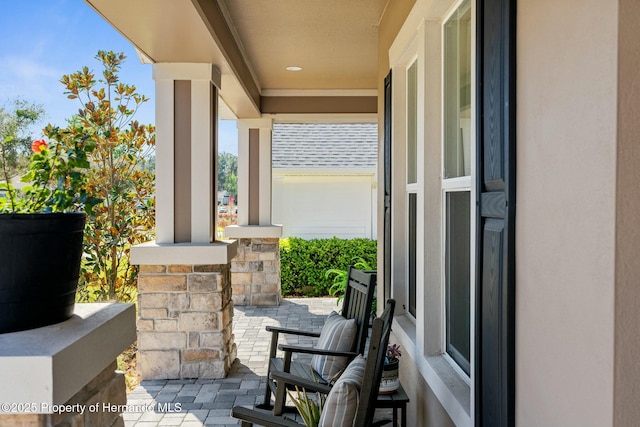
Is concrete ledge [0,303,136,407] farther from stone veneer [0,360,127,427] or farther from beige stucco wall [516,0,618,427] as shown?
beige stucco wall [516,0,618,427]

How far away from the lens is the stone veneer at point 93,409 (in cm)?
122

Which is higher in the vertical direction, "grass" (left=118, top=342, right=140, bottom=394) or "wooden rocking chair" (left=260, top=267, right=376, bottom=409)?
"wooden rocking chair" (left=260, top=267, right=376, bottom=409)

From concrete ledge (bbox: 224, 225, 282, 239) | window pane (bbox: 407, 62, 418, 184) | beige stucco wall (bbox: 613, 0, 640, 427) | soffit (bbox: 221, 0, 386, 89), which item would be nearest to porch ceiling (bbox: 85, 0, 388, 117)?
soffit (bbox: 221, 0, 386, 89)

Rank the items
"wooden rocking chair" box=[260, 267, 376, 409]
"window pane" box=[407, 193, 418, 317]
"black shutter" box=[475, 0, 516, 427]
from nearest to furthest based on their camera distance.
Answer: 1. "black shutter" box=[475, 0, 516, 427]
2. "wooden rocking chair" box=[260, 267, 376, 409]
3. "window pane" box=[407, 193, 418, 317]

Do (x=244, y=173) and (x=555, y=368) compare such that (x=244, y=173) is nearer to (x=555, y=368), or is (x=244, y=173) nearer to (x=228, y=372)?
(x=228, y=372)

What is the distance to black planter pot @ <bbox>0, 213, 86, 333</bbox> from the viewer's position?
1.34 meters

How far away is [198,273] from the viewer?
4.48 meters

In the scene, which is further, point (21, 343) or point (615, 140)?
point (21, 343)

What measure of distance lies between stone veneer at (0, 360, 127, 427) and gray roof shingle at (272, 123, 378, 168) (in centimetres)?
1060

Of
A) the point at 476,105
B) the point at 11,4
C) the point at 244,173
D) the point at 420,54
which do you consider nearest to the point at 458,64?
the point at 420,54

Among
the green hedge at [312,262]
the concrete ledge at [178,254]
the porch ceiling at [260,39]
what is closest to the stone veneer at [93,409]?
the porch ceiling at [260,39]

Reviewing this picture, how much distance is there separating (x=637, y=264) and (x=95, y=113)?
18.8ft

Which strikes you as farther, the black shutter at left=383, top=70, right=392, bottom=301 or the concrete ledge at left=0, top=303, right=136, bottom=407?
the black shutter at left=383, top=70, right=392, bottom=301

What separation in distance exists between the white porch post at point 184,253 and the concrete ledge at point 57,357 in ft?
9.36
